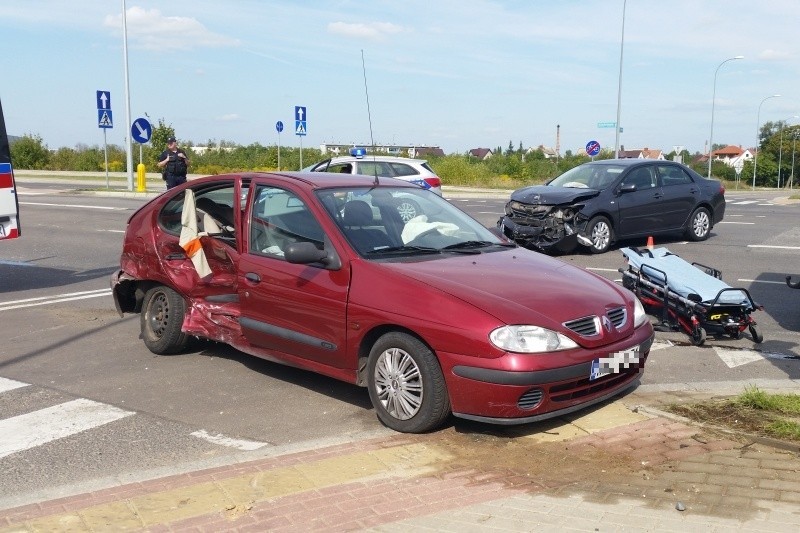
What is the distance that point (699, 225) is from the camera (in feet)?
A: 54.0

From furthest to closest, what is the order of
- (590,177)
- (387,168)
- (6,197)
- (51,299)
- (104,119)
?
(104,119), (387,168), (590,177), (6,197), (51,299)

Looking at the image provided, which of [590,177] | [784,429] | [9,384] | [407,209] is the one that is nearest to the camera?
[784,429]

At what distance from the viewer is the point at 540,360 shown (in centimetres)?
511

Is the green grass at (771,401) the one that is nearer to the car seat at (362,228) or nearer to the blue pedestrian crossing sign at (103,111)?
the car seat at (362,228)

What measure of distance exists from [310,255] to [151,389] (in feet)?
6.00

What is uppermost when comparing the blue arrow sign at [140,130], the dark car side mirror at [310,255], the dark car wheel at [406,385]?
the blue arrow sign at [140,130]

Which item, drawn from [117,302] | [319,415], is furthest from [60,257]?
[319,415]

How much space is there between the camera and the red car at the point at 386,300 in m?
5.19

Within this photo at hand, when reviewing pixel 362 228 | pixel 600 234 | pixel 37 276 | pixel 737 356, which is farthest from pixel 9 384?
pixel 600 234

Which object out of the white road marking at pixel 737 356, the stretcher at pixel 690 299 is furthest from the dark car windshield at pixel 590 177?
the white road marking at pixel 737 356

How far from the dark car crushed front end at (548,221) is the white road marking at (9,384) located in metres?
8.72

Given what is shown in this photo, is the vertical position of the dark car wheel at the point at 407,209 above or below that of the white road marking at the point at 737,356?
above

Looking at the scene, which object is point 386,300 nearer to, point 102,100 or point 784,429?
point 784,429

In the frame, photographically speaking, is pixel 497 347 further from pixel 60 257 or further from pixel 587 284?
pixel 60 257
